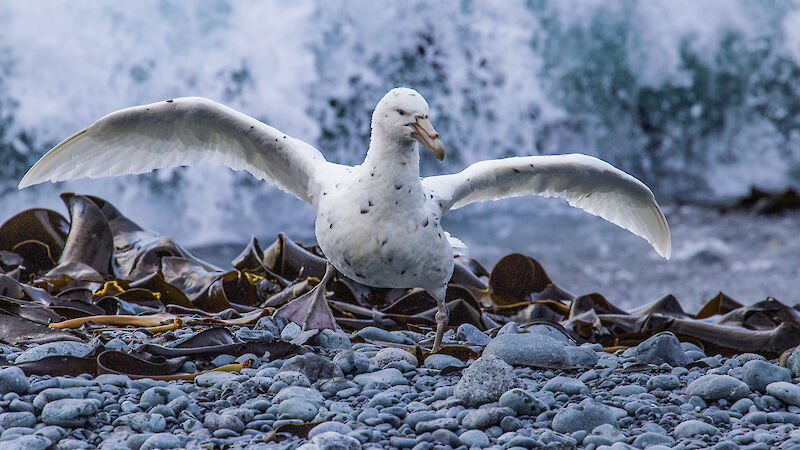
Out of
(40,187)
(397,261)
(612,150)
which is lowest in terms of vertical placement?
(397,261)

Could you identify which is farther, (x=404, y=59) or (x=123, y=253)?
(x=404, y=59)

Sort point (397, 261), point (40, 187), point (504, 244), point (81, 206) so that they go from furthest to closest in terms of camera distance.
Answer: point (504, 244), point (40, 187), point (81, 206), point (397, 261)

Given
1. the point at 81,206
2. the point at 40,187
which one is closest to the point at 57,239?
the point at 81,206

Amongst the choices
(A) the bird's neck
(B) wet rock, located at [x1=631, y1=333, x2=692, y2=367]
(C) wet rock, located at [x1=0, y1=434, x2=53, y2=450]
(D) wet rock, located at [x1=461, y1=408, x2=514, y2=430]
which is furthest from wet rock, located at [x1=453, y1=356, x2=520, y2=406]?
(C) wet rock, located at [x1=0, y1=434, x2=53, y2=450]

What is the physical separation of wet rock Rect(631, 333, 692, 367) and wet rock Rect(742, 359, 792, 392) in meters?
0.44

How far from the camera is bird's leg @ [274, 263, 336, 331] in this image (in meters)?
3.99

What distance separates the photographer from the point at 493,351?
355 cm

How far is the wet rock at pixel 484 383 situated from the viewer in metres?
2.96

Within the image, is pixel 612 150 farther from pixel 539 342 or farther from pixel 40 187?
pixel 539 342

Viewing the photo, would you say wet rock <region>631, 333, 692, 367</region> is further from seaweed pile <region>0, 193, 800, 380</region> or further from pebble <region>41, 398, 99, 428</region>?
pebble <region>41, 398, 99, 428</region>

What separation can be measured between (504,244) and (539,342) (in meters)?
6.39

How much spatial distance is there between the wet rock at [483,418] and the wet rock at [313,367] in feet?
1.99

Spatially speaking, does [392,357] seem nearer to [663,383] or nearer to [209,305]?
[663,383]

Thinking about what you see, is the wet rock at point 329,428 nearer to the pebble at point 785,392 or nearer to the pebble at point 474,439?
the pebble at point 474,439
